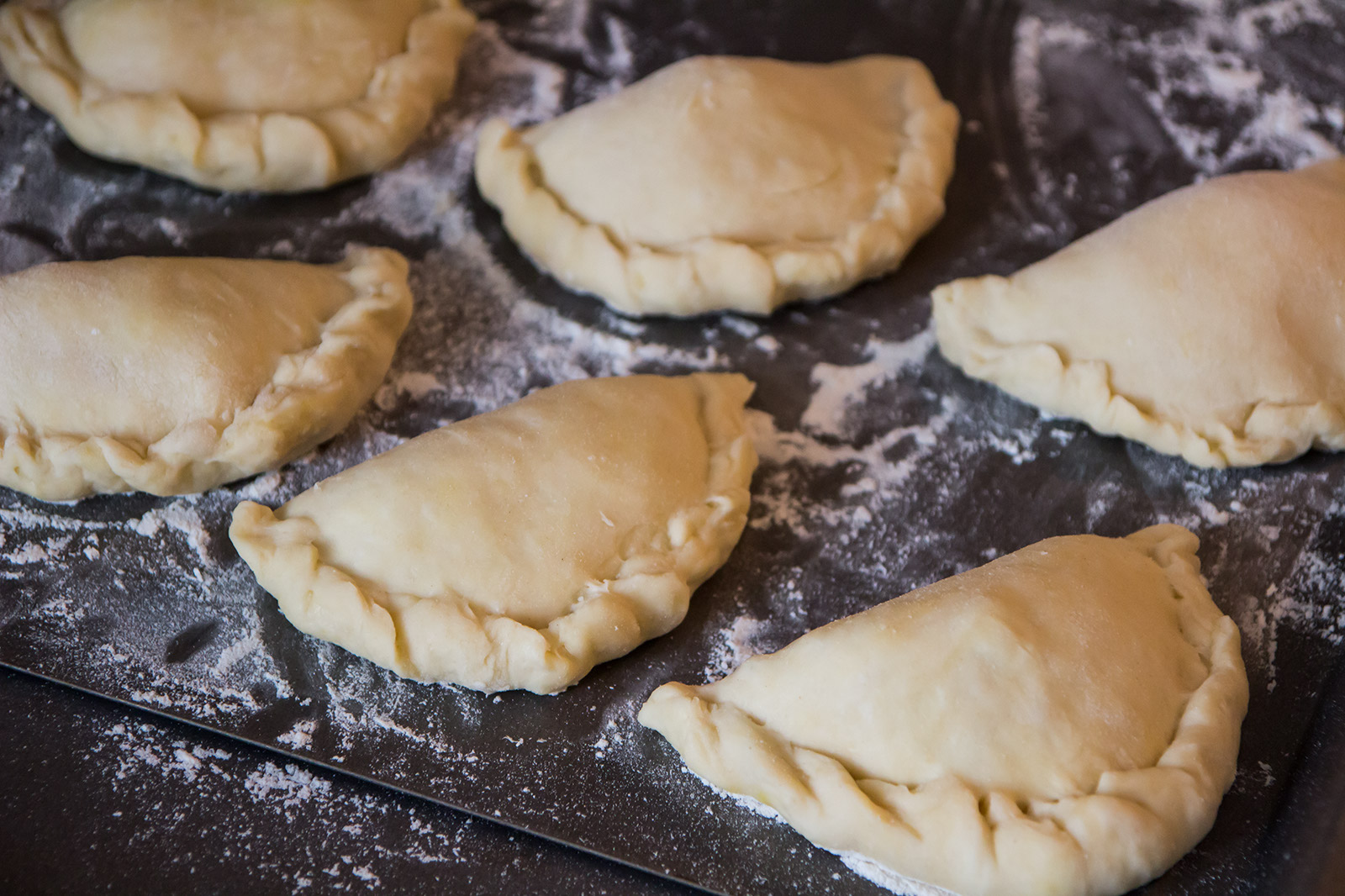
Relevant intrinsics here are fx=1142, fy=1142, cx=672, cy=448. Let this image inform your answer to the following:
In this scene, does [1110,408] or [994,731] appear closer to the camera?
[994,731]

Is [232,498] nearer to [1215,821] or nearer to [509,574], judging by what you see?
[509,574]

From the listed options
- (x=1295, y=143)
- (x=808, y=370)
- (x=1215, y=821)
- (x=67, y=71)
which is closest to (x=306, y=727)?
(x=808, y=370)

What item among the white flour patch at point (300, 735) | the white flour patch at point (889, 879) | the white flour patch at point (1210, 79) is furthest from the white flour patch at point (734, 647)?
the white flour patch at point (1210, 79)

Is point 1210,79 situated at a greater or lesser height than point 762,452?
greater

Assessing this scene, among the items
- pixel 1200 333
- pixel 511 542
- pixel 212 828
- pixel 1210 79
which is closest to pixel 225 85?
pixel 511 542

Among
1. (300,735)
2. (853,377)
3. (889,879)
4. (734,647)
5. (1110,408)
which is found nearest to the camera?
(889,879)

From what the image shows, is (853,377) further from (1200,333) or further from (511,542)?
(511,542)
